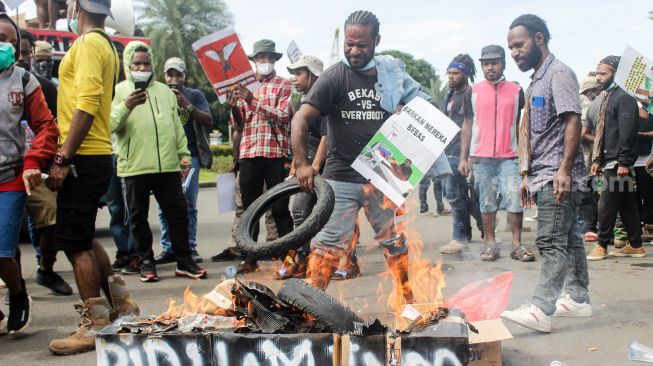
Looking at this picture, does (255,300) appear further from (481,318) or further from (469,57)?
(469,57)

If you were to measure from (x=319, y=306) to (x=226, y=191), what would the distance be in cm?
448

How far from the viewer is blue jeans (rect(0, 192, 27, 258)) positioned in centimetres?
470

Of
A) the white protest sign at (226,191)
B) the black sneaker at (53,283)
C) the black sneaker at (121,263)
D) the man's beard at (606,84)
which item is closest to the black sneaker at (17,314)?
the black sneaker at (53,283)

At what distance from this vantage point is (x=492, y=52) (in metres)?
7.94

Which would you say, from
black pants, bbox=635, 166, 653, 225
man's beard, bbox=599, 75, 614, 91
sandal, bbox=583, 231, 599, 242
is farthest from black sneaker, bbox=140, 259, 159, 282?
black pants, bbox=635, 166, 653, 225

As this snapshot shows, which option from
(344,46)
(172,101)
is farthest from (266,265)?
(344,46)

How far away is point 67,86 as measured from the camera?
189 inches

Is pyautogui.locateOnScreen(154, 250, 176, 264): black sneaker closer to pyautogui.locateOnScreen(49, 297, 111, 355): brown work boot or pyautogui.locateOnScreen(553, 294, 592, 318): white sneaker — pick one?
pyautogui.locateOnScreen(49, 297, 111, 355): brown work boot

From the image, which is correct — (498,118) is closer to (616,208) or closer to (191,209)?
(616,208)

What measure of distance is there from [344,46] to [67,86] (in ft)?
6.45

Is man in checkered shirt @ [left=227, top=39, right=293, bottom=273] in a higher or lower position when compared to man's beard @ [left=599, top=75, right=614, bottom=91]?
lower

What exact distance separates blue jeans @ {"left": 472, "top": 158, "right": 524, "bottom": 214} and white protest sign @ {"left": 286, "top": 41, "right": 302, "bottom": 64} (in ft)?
7.99

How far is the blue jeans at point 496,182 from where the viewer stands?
7.83 m

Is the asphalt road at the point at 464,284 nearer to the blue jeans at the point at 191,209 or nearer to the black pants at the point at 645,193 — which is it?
the blue jeans at the point at 191,209
